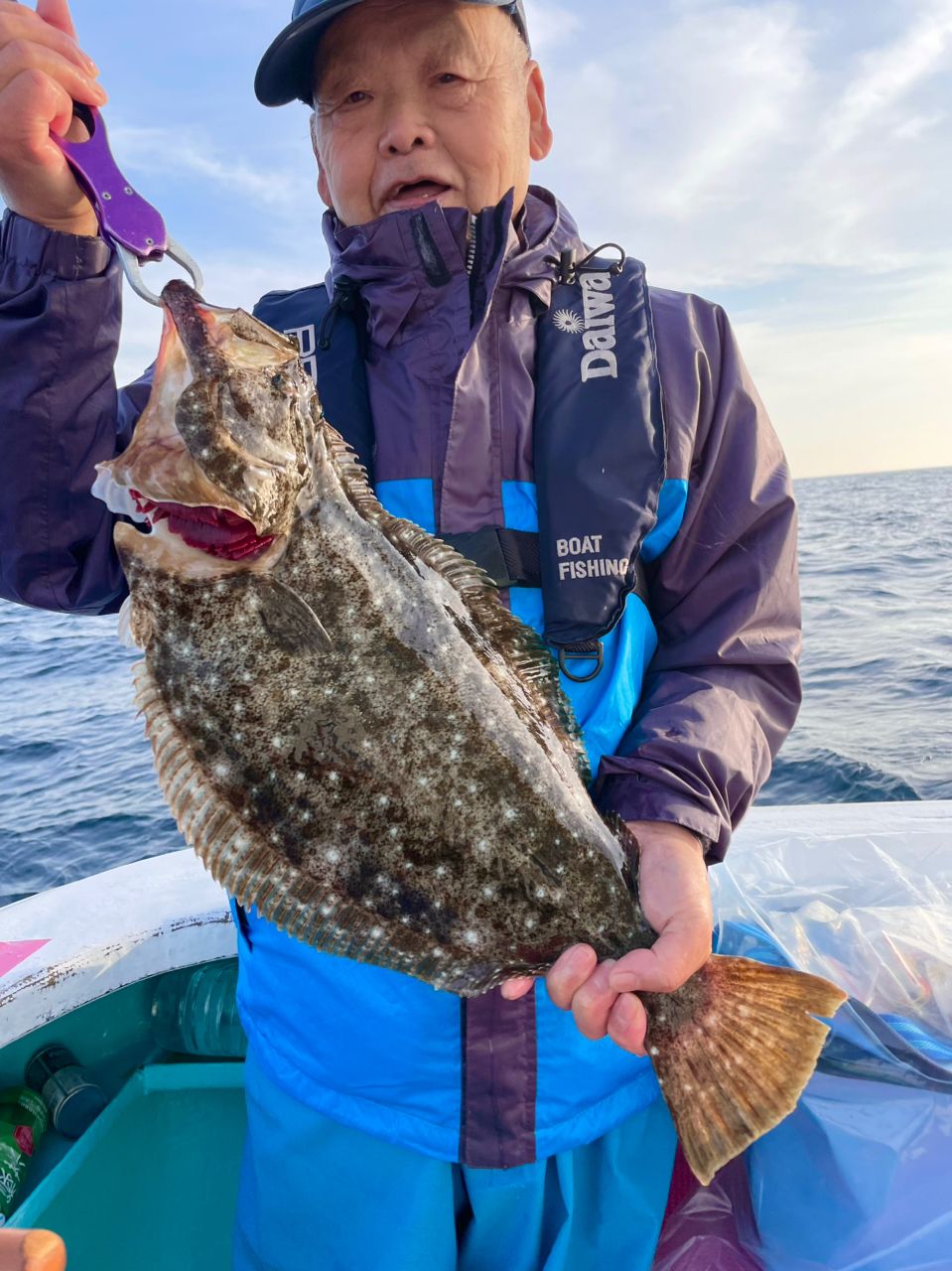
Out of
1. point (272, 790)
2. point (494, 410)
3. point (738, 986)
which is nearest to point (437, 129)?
point (494, 410)

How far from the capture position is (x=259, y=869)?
192 centimetres

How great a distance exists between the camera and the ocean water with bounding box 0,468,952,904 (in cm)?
812

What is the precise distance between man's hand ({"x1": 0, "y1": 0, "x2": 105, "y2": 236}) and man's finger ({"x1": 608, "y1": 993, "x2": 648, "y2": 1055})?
79.3 inches

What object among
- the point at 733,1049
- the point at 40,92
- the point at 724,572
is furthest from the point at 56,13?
the point at 733,1049

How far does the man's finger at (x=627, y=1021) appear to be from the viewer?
180cm

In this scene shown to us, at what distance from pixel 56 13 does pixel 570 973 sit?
215cm

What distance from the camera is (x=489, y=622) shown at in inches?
77.8

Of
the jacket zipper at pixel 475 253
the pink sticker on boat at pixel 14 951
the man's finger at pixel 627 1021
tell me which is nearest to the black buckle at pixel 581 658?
the man's finger at pixel 627 1021

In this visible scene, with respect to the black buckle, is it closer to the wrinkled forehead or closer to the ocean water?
the wrinkled forehead

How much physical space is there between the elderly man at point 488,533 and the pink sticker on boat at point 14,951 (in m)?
1.47

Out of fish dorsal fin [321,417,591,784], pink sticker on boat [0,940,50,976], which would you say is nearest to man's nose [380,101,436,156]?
fish dorsal fin [321,417,591,784]

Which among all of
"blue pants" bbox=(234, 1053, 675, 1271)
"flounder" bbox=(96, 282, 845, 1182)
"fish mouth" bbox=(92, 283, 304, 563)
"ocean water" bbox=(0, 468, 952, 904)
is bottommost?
"ocean water" bbox=(0, 468, 952, 904)

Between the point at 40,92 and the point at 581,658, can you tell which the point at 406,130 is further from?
the point at 581,658

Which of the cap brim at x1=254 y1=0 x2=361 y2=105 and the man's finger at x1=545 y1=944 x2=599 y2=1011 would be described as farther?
the cap brim at x1=254 y1=0 x2=361 y2=105
